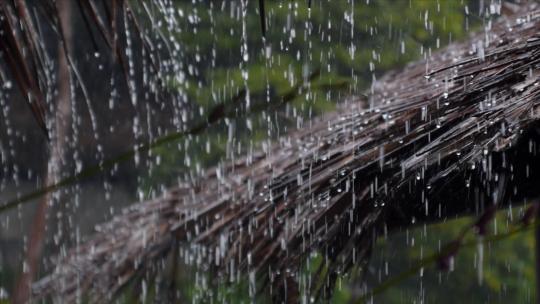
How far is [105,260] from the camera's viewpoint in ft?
9.29

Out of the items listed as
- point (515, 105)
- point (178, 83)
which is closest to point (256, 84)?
point (178, 83)

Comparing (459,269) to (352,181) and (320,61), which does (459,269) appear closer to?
(320,61)

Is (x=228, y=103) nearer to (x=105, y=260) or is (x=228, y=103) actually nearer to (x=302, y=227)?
Answer: (x=302, y=227)

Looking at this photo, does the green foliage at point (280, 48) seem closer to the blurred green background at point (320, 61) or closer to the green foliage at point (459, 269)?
the blurred green background at point (320, 61)

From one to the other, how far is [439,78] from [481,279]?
8.20 metres

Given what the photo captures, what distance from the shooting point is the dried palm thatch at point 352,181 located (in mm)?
2020

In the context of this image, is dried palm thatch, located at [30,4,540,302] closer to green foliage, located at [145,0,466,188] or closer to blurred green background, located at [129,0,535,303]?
blurred green background, located at [129,0,535,303]

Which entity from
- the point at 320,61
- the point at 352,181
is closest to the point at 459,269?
the point at 320,61

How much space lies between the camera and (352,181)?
2158mm

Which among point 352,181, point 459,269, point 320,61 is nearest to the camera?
point 352,181

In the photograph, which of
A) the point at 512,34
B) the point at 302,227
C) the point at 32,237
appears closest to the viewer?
the point at 302,227

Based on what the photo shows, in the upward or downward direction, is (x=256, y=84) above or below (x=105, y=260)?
below

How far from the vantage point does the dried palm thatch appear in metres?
2.02

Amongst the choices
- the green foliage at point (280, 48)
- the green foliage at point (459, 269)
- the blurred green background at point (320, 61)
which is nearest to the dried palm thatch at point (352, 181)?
the blurred green background at point (320, 61)
